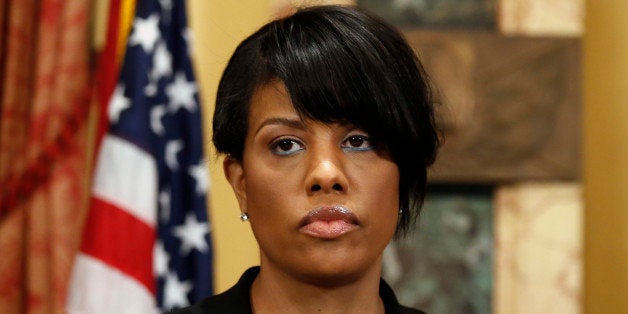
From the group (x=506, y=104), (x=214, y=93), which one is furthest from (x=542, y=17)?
(x=214, y=93)

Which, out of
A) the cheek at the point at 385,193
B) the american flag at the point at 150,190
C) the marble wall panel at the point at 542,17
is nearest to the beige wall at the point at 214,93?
the american flag at the point at 150,190

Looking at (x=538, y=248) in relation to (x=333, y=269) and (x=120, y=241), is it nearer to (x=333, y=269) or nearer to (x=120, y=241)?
(x=120, y=241)

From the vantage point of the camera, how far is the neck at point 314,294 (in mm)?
1238

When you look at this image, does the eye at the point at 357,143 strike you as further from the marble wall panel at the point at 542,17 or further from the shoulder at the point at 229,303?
the marble wall panel at the point at 542,17

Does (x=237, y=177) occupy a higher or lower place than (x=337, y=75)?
lower

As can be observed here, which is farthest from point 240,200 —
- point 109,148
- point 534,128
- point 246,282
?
point 534,128

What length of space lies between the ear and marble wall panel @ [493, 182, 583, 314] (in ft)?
3.63

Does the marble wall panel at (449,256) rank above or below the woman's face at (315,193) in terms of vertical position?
below

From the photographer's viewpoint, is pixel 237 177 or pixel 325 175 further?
pixel 237 177

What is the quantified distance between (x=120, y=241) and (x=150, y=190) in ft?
0.40

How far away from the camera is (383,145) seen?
1.24 metres

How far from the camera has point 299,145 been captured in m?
1.22

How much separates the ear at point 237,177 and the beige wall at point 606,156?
1.19 metres

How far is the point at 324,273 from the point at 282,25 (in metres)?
0.30
